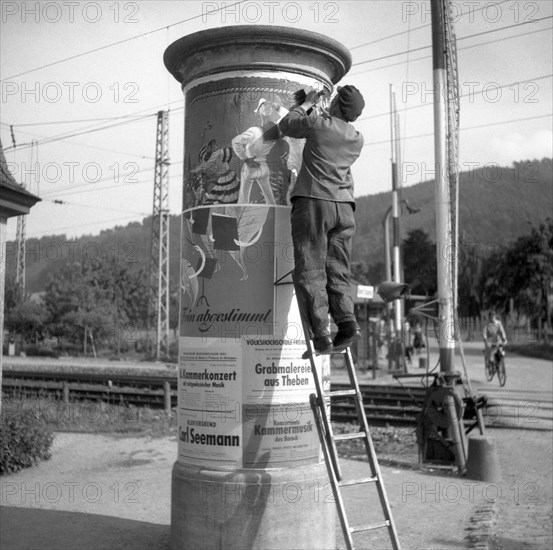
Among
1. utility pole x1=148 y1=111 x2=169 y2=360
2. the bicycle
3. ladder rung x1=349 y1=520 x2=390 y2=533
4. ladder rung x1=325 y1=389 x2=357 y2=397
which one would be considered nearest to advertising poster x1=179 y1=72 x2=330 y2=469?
ladder rung x1=325 y1=389 x2=357 y2=397

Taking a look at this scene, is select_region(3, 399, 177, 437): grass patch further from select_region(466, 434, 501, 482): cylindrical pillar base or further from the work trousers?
the work trousers

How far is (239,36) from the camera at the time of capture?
19.8 feet

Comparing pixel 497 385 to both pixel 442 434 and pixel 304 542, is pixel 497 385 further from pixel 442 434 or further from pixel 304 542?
pixel 304 542

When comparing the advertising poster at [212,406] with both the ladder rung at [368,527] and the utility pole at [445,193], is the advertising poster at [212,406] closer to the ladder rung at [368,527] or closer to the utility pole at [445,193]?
the ladder rung at [368,527]

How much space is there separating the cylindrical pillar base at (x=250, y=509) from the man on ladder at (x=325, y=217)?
1.25 m

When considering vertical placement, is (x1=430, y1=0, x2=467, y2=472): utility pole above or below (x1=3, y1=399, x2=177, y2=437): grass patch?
above

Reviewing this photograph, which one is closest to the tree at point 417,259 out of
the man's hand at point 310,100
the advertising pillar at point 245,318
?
the advertising pillar at point 245,318

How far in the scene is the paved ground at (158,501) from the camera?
682cm

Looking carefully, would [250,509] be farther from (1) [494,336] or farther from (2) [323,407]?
(1) [494,336]

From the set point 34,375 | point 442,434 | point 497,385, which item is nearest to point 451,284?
point 442,434

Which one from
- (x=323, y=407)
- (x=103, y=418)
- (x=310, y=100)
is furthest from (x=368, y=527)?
(x=103, y=418)

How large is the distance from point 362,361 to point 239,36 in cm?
2739

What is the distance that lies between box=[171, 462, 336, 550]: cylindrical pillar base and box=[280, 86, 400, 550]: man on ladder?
0.61 metres

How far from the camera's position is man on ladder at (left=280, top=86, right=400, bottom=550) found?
211 inches
